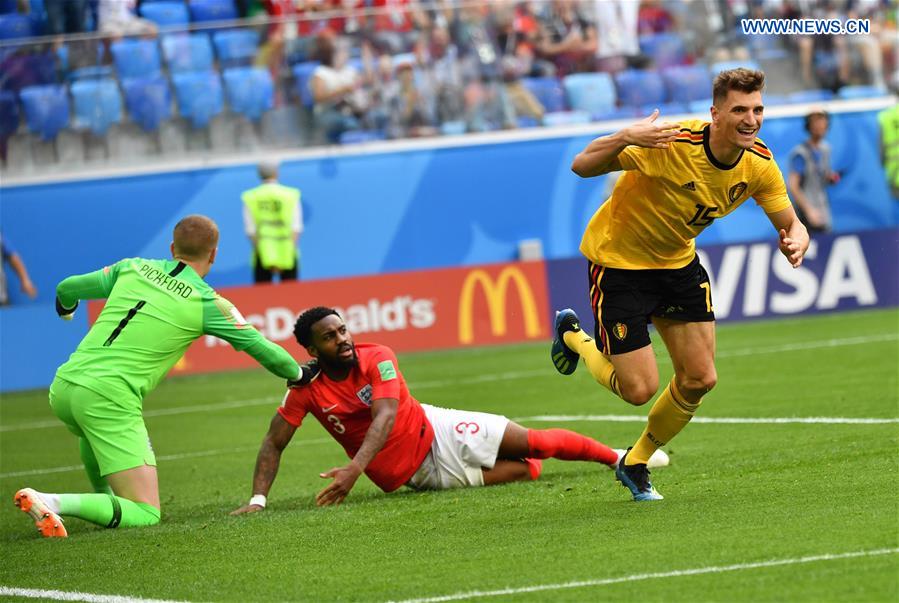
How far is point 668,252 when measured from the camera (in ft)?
25.3

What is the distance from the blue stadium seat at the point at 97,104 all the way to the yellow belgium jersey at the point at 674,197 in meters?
14.3

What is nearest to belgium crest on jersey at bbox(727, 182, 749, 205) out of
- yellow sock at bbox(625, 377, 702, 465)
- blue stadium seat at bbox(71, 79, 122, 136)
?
yellow sock at bbox(625, 377, 702, 465)

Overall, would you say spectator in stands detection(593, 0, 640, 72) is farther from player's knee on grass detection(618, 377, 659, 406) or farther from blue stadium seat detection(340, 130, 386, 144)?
player's knee on grass detection(618, 377, 659, 406)

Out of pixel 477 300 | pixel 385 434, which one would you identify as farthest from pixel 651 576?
pixel 477 300

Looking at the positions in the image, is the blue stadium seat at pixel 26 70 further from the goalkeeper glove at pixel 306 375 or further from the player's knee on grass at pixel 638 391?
the player's knee on grass at pixel 638 391

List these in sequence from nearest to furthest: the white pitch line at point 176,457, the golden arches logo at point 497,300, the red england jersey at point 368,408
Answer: the red england jersey at point 368,408, the white pitch line at point 176,457, the golden arches logo at point 497,300

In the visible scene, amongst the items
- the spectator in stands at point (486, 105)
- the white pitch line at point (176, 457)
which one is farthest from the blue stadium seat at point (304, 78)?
the white pitch line at point (176, 457)

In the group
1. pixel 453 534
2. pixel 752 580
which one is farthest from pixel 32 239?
pixel 752 580

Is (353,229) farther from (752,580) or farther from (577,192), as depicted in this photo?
(752,580)

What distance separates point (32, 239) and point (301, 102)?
4309mm

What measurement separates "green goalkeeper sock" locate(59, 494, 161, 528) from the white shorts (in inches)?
62.0

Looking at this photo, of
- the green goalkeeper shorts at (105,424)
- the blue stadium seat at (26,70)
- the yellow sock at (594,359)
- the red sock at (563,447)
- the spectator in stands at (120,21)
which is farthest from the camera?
the spectator in stands at (120,21)

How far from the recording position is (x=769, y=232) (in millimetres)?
22203

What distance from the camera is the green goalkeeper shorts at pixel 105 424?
805 centimetres
